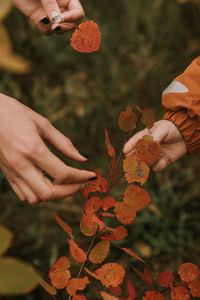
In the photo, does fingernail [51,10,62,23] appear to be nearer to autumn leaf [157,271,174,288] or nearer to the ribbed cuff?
the ribbed cuff

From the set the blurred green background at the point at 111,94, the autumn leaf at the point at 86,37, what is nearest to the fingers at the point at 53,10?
the autumn leaf at the point at 86,37

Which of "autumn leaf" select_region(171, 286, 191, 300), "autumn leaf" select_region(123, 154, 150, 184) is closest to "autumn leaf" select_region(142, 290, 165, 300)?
"autumn leaf" select_region(171, 286, 191, 300)

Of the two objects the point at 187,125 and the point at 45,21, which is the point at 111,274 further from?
the point at 45,21

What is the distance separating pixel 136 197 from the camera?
89 centimetres

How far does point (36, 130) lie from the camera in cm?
79

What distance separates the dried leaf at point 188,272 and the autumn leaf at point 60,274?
231 mm

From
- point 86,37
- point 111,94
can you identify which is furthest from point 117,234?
point 111,94

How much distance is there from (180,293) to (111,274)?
0.57 ft

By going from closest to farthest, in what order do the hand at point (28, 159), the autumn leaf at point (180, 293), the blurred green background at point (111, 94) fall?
the hand at point (28, 159)
the autumn leaf at point (180, 293)
the blurred green background at point (111, 94)

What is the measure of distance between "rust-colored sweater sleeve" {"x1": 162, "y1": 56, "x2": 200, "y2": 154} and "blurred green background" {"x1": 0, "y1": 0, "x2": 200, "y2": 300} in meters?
0.64

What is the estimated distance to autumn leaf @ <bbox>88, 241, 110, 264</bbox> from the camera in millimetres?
933

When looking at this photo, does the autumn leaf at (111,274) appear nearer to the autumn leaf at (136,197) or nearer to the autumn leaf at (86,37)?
the autumn leaf at (136,197)

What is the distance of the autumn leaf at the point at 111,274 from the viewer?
0.90m

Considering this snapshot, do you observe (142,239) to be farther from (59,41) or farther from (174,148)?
(59,41)
